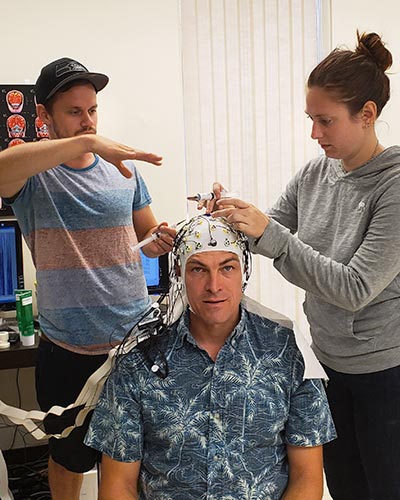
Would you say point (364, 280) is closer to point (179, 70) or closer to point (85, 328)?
point (85, 328)

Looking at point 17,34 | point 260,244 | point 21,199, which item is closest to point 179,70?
point 17,34

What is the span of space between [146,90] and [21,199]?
57.8 inches

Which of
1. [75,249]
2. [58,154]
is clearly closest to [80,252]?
[75,249]

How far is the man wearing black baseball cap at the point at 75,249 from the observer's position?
6.37 feet

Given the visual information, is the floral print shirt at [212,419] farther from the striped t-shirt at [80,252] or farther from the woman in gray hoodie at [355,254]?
the striped t-shirt at [80,252]

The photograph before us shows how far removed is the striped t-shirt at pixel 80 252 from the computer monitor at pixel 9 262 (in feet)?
3.36

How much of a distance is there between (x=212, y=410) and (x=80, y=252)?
0.70 metres

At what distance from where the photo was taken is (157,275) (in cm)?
313

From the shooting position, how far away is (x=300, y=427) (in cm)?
155

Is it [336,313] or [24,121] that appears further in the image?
[24,121]

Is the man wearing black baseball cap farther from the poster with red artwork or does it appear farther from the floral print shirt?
the poster with red artwork

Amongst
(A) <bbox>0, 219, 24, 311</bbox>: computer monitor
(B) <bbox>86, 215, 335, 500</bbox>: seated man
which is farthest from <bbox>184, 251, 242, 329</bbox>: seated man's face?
(A) <bbox>0, 219, 24, 311</bbox>: computer monitor

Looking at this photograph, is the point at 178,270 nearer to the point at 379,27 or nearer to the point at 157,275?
the point at 157,275

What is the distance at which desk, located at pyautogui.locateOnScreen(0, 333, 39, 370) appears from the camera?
2717mm
